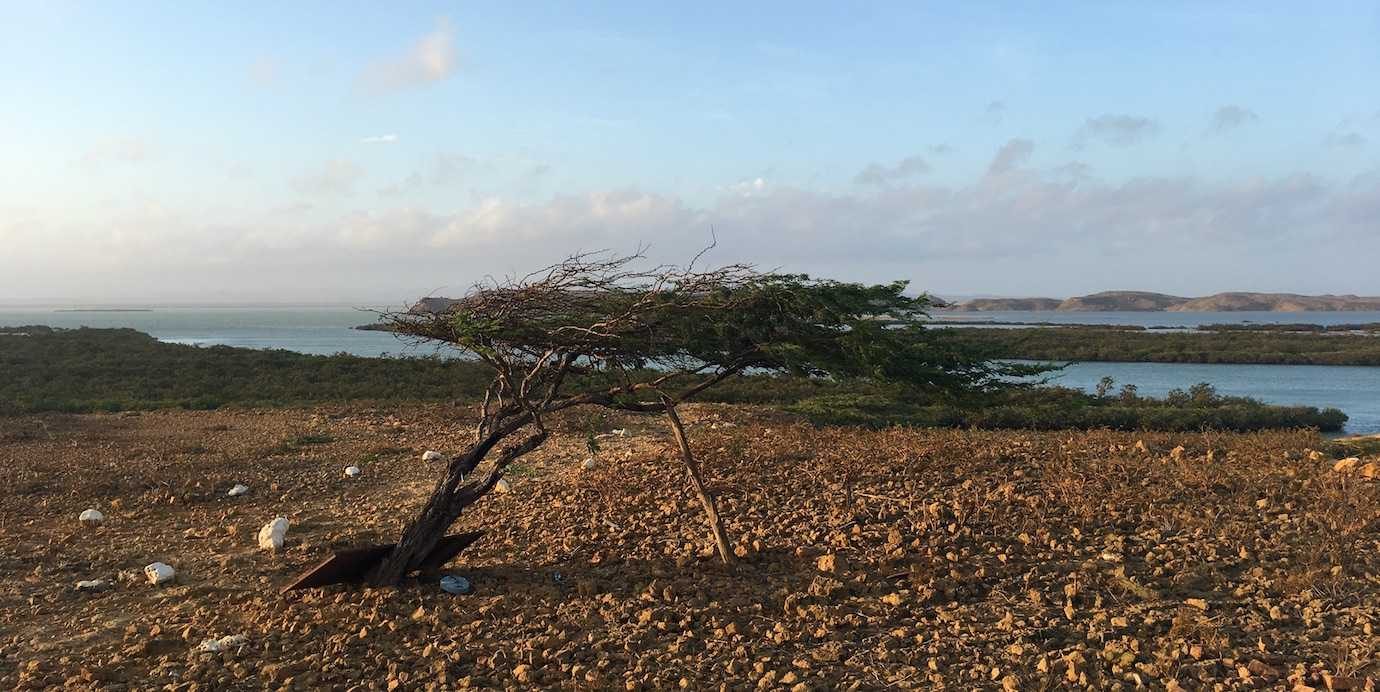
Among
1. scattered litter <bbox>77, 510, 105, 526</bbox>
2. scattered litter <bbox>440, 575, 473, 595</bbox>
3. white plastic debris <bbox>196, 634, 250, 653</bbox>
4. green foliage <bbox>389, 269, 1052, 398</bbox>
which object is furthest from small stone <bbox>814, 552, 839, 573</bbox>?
scattered litter <bbox>77, 510, 105, 526</bbox>

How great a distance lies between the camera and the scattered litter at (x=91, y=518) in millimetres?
8344

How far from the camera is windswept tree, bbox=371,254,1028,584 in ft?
17.9

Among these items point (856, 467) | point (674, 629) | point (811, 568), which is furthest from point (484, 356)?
point (856, 467)

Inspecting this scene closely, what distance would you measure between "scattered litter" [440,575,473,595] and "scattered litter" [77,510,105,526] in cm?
491

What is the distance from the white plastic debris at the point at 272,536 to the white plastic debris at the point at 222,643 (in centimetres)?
233

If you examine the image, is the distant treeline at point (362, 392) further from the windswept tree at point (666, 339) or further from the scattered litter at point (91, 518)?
the scattered litter at point (91, 518)

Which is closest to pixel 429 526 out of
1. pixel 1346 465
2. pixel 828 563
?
pixel 828 563

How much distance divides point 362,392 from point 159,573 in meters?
18.5

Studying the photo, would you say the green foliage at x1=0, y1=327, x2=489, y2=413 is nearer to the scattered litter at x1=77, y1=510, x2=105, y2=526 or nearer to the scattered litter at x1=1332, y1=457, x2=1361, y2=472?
the scattered litter at x1=77, y1=510, x2=105, y2=526

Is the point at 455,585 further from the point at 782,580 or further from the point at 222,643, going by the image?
the point at 782,580

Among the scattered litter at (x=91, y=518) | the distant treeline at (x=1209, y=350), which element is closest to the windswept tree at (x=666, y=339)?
the scattered litter at (x=91, y=518)

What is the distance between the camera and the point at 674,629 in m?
5.00

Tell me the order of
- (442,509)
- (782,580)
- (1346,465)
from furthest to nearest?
(1346,465) < (442,509) < (782,580)

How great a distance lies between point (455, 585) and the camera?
588 centimetres
